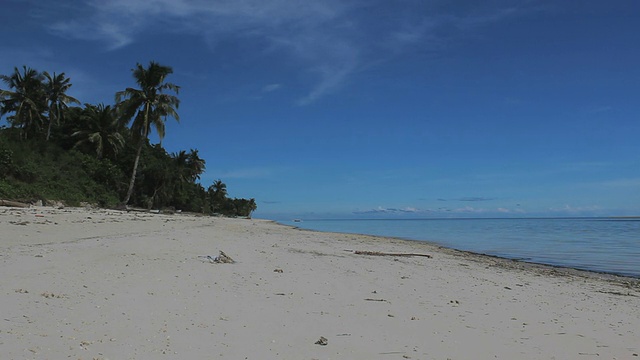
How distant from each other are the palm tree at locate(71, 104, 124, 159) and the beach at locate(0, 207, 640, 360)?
34100 millimetres

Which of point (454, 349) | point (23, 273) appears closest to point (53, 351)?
point (23, 273)

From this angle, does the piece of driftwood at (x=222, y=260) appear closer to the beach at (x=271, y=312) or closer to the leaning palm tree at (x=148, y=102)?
the beach at (x=271, y=312)

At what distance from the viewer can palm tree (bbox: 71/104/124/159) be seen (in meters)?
40.2

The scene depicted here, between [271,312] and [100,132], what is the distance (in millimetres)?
41468

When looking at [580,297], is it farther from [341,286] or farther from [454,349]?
[454,349]

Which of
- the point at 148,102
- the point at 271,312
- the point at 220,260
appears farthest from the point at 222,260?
the point at 148,102

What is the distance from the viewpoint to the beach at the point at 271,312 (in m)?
4.12

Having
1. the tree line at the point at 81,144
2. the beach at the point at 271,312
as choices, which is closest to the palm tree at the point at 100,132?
the tree line at the point at 81,144

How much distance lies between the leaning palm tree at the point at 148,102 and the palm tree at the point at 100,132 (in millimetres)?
4508

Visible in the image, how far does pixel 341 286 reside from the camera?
762cm

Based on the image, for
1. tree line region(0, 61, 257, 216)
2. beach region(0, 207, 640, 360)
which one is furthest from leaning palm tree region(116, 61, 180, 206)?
beach region(0, 207, 640, 360)

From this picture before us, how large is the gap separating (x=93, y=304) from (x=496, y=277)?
9.23 m

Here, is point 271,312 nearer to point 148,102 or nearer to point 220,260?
point 220,260

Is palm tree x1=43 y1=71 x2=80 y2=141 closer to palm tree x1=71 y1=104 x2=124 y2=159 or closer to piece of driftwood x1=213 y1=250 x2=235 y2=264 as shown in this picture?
palm tree x1=71 y1=104 x2=124 y2=159
